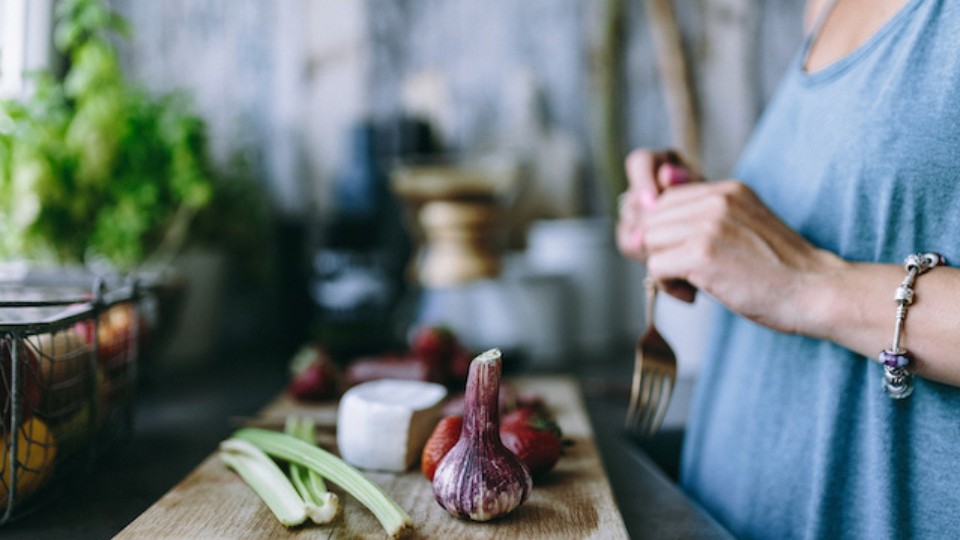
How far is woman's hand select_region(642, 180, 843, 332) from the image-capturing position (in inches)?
24.7

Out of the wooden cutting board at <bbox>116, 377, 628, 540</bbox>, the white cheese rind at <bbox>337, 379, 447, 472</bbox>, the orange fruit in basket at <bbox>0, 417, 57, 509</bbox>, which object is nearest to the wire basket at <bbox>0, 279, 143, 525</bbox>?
the orange fruit in basket at <bbox>0, 417, 57, 509</bbox>

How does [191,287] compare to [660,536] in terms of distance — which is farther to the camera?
[191,287]

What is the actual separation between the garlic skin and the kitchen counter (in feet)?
0.49

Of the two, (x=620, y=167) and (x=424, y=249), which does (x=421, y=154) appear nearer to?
(x=424, y=249)

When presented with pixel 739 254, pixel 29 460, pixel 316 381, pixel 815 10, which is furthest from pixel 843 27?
pixel 29 460

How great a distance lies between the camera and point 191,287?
4.53ft

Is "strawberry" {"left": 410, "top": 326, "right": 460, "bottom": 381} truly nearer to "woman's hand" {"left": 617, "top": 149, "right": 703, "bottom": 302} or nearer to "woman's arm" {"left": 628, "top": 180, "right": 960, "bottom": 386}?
"woman's hand" {"left": 617, "top": 149, "right": 703, "bottom": 302}

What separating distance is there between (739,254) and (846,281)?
0.30 feet

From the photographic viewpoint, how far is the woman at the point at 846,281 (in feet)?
1.91

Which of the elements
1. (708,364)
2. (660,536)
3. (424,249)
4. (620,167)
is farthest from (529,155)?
(660,536)

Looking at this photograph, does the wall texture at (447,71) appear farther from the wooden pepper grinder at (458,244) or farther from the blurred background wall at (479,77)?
the wooden pepper grinder at (458,244)

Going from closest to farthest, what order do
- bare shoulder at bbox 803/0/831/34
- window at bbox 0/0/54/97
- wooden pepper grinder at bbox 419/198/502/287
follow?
bare shoulder at bbox 803/0/831/34 → window at bbox 0/0/54/97 → wooden pepper grinder at bbox 419/198/502/287

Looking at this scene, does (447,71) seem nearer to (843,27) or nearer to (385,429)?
(843,27)

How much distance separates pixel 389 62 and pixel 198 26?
0.43 metres
